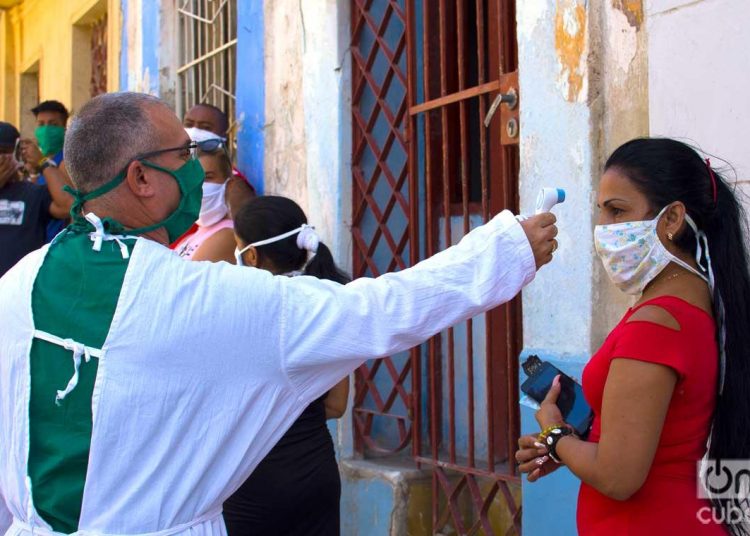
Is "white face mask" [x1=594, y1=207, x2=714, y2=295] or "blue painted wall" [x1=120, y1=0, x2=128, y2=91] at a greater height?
"blue painted wall" [x1=120, y1=0, x2=128, y2=91]

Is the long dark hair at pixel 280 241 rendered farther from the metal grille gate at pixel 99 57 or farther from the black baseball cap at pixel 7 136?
the metal grille gate at pixel 99 57

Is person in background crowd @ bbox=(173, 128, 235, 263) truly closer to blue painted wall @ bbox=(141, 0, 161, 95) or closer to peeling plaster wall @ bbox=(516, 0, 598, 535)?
peeling plaster wall @ bbox=(516, 0, 598, 535)

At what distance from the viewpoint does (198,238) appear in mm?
5035

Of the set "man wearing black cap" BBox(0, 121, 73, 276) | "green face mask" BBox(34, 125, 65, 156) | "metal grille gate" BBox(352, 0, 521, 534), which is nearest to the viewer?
"metal grille gate" BBox(352, 0, 521, 534)

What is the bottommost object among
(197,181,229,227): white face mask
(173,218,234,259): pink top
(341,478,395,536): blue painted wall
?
(341,478,395,536): blue painted wall

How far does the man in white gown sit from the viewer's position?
193cm

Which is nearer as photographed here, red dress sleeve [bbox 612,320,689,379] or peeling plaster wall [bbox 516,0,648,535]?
red dress sleeve [bbox 612,320,689,379]

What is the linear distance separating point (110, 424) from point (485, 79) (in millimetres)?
2502

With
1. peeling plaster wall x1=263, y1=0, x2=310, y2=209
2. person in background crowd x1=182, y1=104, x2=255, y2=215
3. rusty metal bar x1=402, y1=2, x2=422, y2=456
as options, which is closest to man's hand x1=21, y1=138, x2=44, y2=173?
person in background crowd x1=182, y1=104, x2=255, y2=215

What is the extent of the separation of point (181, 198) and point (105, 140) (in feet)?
0.67

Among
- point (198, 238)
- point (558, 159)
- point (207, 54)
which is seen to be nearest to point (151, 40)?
point (207, 54)

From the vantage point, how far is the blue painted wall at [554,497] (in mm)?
3287

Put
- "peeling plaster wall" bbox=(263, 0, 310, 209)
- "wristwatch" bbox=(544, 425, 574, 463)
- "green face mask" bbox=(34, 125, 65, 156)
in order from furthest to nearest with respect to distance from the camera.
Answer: "green face mask" bbox=(34, 125, 65, 156)
"peeling plaster wall" bbox=(263, 0, 310, 209)
"wristwatch" bbox=(544, 425, 574, 463)

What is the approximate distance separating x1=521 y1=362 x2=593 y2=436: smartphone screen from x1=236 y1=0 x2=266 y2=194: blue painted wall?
3.55m
